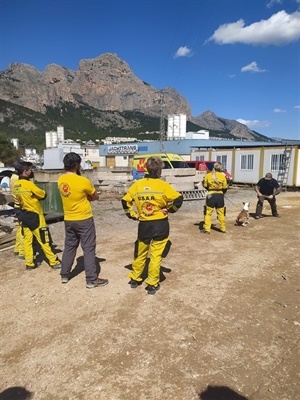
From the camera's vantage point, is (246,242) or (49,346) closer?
(49,346)

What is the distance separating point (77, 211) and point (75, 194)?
0.25 meters

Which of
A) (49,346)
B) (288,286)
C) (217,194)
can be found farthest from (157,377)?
(217,194)

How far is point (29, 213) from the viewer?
5.13 metres

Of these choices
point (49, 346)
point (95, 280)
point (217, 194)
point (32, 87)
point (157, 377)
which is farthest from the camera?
point (32, 87)

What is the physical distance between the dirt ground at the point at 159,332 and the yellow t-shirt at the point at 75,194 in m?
1.11

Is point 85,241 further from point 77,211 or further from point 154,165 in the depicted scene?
point 154,165

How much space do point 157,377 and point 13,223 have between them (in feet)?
21.5

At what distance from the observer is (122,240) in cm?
748

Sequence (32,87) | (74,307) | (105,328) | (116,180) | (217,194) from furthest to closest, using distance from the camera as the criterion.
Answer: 1. (32,87)
2. (116,180)
3. (217,194)
4. (74,307)
5. (105,328)

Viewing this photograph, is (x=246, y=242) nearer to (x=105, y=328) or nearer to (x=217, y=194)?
(x=217, y=194)

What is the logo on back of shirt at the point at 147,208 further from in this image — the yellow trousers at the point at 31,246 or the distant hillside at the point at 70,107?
the distant hillside at the point at 70,107

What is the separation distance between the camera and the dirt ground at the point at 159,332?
255 cm

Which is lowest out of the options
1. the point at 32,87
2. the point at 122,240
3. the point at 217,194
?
the point at 122,240

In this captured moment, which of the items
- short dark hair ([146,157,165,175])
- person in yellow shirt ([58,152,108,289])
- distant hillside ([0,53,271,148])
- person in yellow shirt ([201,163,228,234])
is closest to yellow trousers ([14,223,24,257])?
person in yellow shirt ([58,152,108,289])
